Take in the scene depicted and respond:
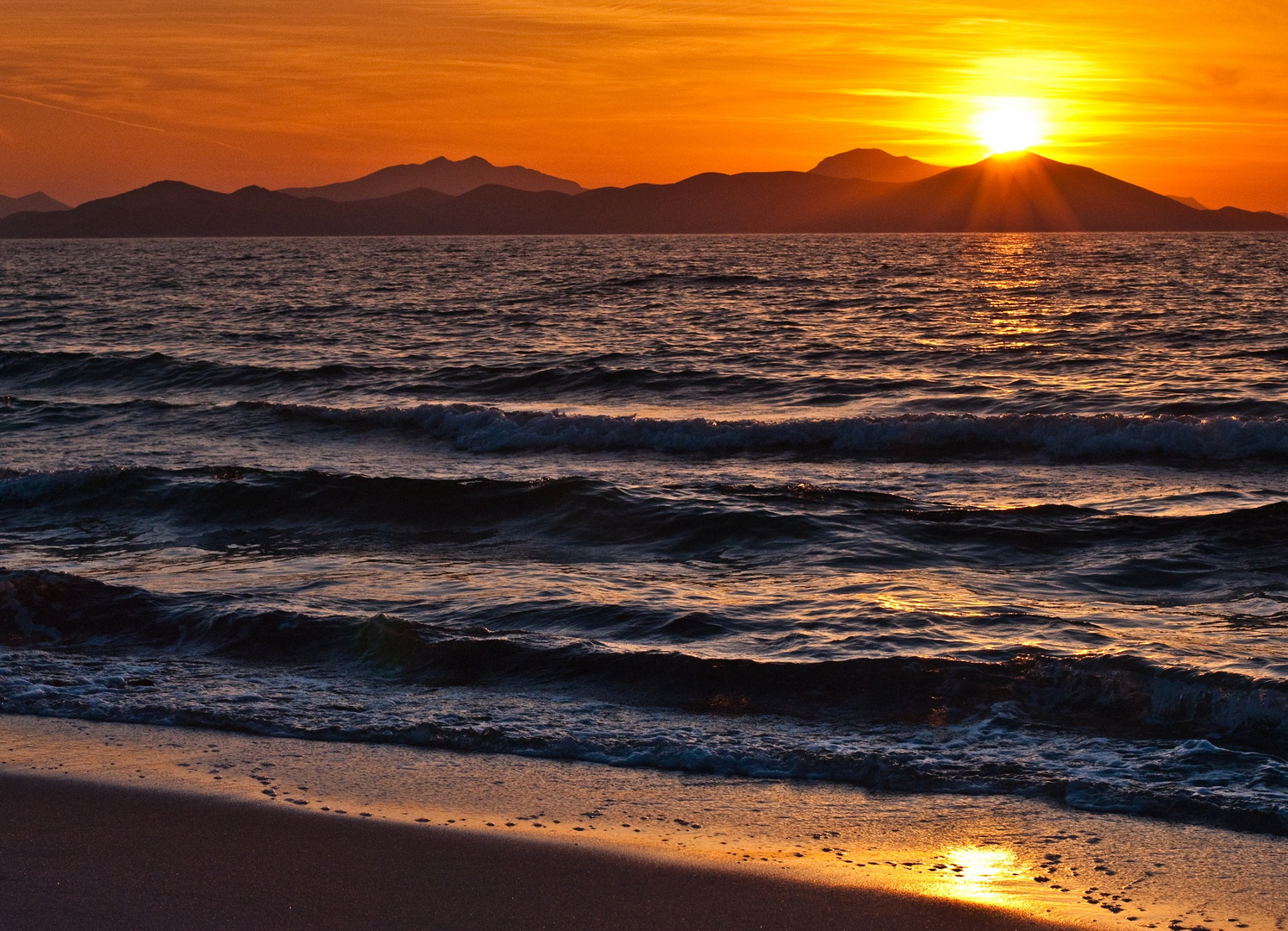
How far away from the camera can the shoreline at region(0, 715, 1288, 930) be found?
3924 millimetres

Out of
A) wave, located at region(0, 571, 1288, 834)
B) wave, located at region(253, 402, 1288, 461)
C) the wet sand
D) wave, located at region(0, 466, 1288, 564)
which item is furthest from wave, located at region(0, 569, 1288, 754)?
wave, located at region(253, 402, 1288, 461)

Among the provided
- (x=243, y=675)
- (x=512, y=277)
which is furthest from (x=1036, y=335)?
(x=512, y=277)

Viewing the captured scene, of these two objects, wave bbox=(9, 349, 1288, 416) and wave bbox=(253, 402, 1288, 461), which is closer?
wave bbox=(253, 402, 1288, 461)

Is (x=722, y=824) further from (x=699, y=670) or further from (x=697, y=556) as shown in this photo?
(x=697, y=556)

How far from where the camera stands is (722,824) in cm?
459

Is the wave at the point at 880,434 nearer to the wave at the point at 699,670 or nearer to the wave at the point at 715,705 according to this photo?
the wave at the point at 699,670

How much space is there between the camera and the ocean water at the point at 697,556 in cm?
578

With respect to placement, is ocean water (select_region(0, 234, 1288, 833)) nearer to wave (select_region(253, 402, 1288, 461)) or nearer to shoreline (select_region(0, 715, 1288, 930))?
wave (select_region(253, 402, 1288, 461))

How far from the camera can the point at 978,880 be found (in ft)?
13.2

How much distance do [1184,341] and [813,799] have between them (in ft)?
81.5

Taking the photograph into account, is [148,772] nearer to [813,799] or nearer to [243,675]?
[243,675]

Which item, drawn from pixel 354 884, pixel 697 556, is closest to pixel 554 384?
pixel 697 556

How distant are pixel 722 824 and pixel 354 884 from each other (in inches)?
57.0

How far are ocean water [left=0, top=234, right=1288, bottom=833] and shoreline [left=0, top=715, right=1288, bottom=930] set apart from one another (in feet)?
0.83
